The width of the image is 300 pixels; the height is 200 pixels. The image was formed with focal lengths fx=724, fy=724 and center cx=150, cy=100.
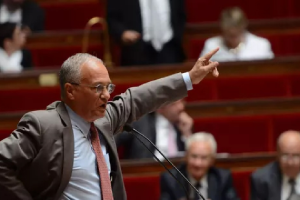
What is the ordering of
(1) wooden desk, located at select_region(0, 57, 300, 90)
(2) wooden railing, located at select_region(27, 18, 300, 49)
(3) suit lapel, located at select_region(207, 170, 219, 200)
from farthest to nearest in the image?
(2) wooden railing, located at select_region(27, 18, 300, 49), (1) wooden desk, located at select_region(0, 57, 300, 90), (3) suit lapel, located at select_region(207, 170, 219, 200)

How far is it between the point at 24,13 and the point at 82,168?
1.70 m

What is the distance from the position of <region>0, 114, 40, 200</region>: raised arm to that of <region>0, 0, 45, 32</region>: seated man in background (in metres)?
1.66

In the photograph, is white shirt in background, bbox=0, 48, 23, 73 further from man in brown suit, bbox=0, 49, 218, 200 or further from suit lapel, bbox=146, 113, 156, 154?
man in brown suit, bbox=0, 49, 218, 200

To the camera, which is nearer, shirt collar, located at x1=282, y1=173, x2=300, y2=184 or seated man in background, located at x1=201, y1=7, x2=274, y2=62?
shirt collar, located at x1=282, y1=173, x2=300, y2=184

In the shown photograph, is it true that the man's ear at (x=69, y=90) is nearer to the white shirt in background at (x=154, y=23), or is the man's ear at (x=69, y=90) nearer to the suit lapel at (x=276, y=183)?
the suit lapel at (x=276, y=183)

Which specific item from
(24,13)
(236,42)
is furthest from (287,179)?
(24,13)

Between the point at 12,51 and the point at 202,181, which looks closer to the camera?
the point at 202,181

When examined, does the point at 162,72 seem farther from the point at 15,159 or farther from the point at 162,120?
the point at 15,159

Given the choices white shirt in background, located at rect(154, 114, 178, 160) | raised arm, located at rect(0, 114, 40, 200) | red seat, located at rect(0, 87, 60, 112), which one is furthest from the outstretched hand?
red seat, located at rect(0, 87, 60, 112)

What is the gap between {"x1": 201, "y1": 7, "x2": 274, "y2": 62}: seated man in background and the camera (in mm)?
2293

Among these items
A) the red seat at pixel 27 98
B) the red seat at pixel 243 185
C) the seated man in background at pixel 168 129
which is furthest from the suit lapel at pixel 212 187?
the red seat at pixel 27 98

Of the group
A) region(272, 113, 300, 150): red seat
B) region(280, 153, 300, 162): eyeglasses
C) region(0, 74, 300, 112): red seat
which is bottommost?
region(280, 153, 300, 162): eyeglasses

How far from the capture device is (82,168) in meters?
0.98

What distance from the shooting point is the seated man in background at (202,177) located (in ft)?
5.66
